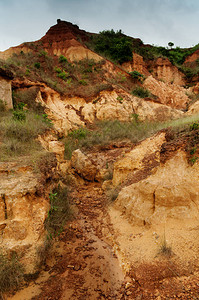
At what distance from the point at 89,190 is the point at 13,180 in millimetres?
4113

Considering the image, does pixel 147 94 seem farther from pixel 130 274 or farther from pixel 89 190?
pixel 130 274

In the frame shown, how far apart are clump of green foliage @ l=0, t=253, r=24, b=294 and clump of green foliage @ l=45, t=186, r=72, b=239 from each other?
0.93 metres

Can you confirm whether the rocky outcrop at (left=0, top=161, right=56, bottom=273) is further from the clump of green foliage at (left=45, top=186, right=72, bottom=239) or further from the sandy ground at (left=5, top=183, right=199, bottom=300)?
the sandy ground at (left=5, top=183, right=199, bottom=300)

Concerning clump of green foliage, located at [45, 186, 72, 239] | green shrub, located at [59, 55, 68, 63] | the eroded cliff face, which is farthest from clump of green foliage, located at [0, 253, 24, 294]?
the eroded cliff face

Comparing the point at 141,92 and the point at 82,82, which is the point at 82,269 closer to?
the point at 82,82

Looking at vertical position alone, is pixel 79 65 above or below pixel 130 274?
above

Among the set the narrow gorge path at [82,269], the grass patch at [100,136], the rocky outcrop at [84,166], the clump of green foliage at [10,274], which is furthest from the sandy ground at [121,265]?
the grass patch at [100,136]

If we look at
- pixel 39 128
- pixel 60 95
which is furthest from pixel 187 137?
pixel 60 95

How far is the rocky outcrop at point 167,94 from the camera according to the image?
656 inches

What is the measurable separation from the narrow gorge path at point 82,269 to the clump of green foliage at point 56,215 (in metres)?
0.21

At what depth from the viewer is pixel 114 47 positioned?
1908 cm

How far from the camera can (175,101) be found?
16812 mm

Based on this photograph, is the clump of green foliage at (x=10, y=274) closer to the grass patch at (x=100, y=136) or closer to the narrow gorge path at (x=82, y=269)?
the narrow gorge path at (x=82, y=269)

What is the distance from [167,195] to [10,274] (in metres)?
3.61
